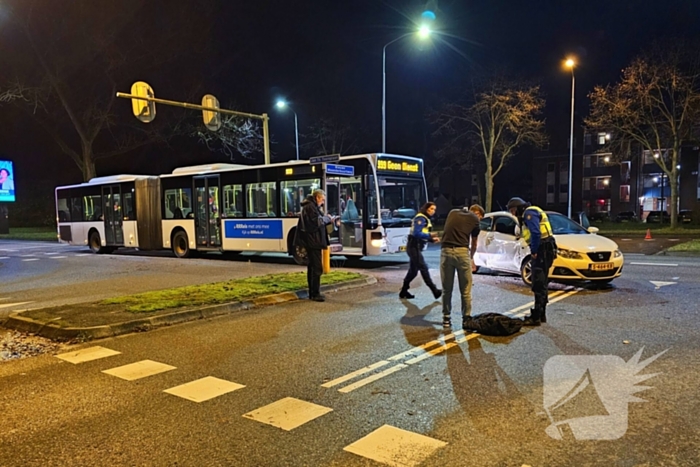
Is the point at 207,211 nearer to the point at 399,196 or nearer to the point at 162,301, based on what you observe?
the point at 399,196

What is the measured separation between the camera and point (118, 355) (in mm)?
6434

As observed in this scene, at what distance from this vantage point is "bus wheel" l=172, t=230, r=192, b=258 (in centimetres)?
2001

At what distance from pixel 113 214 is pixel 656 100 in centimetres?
2961

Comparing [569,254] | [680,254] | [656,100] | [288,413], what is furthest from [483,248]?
[656,100]

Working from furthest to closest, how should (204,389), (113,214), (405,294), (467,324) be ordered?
(113,214) < (405,294) < (467,324) < (204,389)

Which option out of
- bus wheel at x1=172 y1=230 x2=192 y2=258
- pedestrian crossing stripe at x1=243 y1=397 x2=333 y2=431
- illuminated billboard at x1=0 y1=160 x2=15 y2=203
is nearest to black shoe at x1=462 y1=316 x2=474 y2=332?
pedestrian crossing stripe at x1=243 y1=397 x2=333 y2=431

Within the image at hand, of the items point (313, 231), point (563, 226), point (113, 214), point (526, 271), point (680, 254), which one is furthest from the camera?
point (113, 214)

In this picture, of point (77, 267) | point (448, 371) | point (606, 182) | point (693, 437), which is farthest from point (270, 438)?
point (606, 182)

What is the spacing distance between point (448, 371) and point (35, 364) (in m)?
4.84

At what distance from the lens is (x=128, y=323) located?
763cm

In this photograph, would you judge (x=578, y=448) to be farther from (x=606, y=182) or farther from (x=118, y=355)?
(x=606, y=182)

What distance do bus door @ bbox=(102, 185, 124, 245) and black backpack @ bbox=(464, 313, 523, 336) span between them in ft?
62.5

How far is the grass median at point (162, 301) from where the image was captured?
26.1 ft

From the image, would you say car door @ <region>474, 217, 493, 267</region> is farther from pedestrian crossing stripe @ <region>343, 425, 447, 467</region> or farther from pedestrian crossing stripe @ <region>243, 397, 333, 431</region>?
pedestrian crossing stripe @ <region>343, 425, 447, 467</region>
